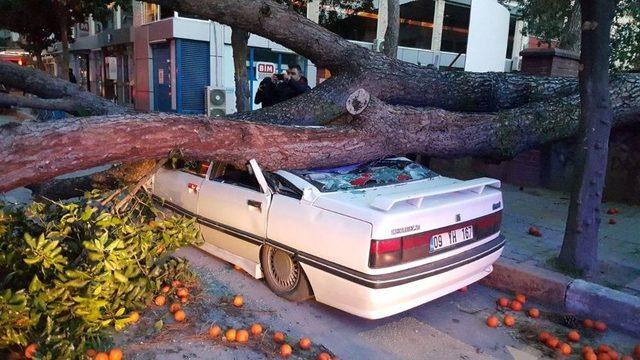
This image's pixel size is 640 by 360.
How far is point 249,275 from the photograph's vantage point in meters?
4.81

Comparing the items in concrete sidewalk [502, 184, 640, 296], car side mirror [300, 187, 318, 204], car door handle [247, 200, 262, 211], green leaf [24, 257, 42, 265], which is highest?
car side mirror [300, 187, 318, 204]

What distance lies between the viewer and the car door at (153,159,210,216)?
507cm

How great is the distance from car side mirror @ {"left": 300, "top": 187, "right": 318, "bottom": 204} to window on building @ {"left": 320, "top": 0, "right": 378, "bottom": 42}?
17856 millimetres

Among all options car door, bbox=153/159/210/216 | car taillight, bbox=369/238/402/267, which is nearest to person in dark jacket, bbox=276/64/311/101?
car door, bbox=153/159/210/216

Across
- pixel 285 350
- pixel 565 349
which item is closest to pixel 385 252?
pixel 285 350

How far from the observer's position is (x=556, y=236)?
580cm

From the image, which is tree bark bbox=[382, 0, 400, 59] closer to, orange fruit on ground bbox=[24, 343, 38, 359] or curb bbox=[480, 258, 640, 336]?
curb bbox=[480, 258, 640, 336]

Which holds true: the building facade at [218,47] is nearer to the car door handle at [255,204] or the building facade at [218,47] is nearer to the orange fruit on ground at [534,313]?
the orange fruit on ground at [534,313]

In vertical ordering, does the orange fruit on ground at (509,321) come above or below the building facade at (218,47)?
below

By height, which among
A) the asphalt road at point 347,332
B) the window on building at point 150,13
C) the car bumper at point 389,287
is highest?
the window on building at point 150,13

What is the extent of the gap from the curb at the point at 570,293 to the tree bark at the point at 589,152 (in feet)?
1.13

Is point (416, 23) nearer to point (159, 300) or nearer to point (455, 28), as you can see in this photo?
point (455, 28)

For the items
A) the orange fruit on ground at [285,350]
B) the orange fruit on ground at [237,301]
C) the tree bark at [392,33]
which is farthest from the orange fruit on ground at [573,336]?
the tree bark at [392,33]

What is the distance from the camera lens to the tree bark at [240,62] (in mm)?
10797
